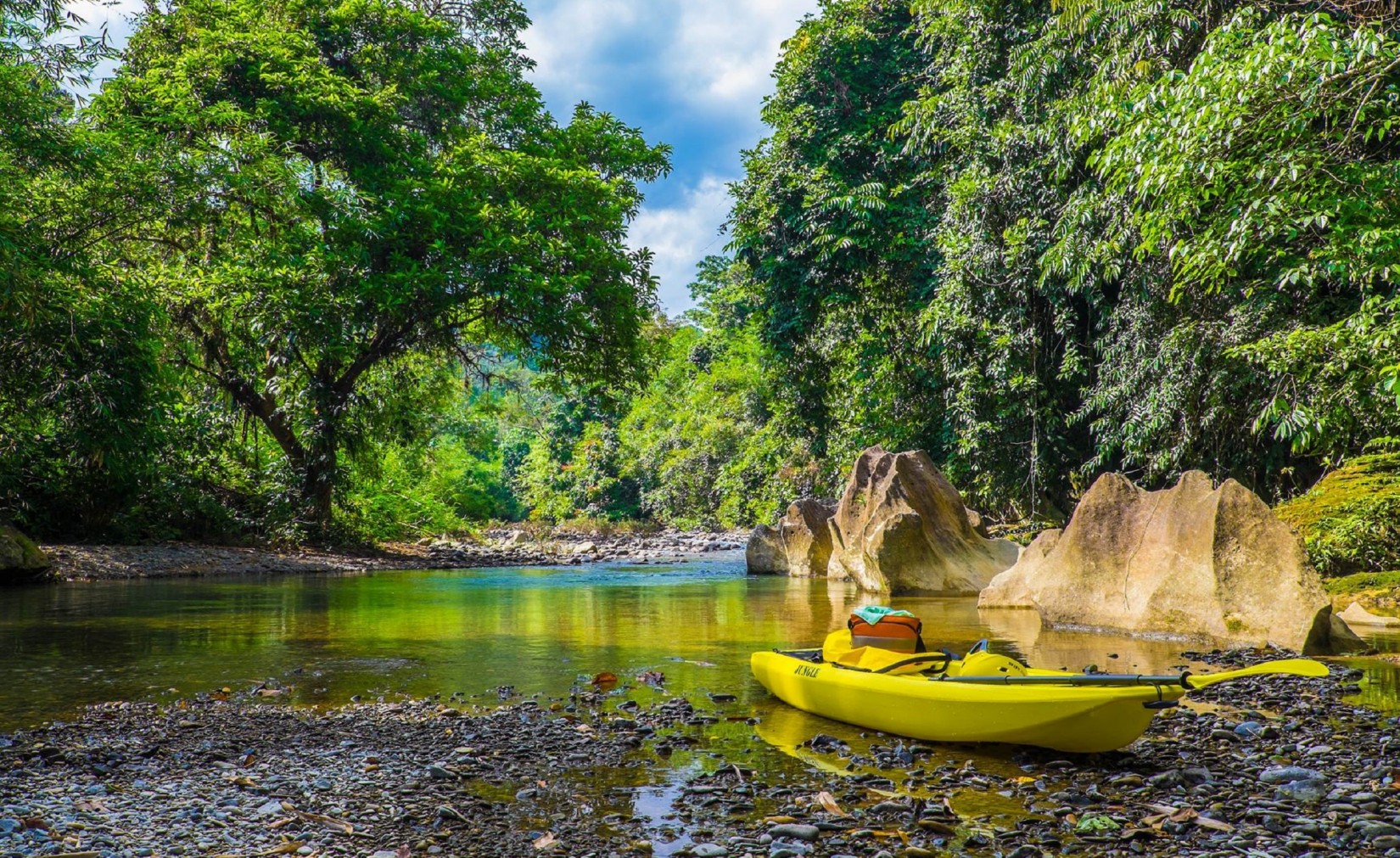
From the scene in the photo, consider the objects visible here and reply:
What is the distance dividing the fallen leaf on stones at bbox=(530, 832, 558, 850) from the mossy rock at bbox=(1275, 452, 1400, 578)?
961cm

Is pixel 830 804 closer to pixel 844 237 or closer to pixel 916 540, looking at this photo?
pixel 916 540

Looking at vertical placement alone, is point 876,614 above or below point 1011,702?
above

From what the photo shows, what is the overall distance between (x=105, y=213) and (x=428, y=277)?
18.0 feet

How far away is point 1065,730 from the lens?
4.53m

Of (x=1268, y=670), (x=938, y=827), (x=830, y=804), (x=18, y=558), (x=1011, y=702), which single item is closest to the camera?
(x=938, y=827)

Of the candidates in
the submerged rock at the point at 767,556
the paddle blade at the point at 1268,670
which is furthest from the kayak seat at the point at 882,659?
the submerged rock at the point at 767,556

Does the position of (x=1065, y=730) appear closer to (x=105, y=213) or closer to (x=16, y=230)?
(x=16, y=230)

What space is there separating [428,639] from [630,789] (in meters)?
5.29

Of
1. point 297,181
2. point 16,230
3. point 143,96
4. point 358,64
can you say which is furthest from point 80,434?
point 358,64

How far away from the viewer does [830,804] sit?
389 cm

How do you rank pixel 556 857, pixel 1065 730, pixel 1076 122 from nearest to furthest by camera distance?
pixel 556 857 → pixel 1065 730 → pixel 1076 122

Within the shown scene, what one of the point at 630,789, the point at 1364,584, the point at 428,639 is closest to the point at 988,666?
the point at 630,789

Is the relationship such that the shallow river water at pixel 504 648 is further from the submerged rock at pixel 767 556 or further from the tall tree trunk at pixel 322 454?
the tall tree trunk at pixel 322 454

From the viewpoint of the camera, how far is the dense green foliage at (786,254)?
29.9 feet
